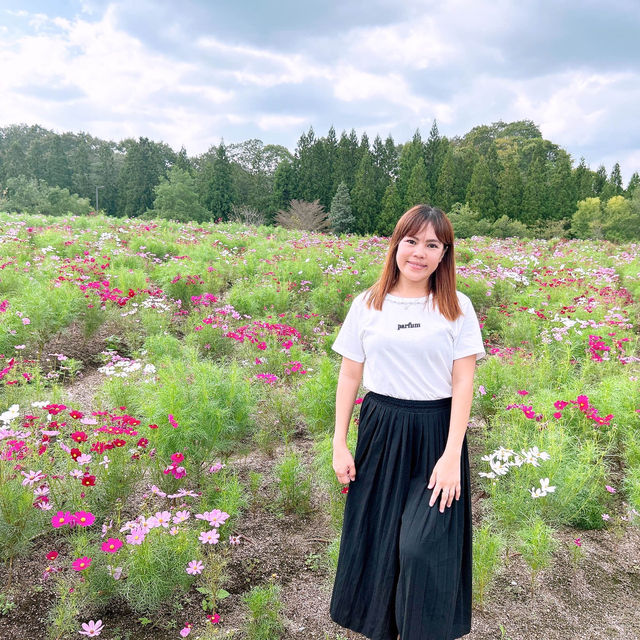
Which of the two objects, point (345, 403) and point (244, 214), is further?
point (244, 214)

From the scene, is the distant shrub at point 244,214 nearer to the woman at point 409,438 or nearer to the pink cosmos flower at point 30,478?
the pink cosmos flower at point 30,478

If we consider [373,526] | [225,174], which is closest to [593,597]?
[373,526]

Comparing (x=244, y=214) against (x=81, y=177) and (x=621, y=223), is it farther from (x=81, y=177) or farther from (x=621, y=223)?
(x=621, y=223)

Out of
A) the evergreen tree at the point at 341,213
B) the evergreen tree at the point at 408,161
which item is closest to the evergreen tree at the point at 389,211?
the evergreen tree at the point at 408,161

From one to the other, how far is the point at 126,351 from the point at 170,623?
9.53ft

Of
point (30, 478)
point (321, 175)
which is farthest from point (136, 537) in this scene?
point (321, 175)

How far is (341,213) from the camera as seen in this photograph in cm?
2909

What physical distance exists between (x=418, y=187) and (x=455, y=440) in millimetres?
29556

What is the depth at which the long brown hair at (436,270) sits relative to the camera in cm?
142

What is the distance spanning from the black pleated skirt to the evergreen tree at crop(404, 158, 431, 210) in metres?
28.6

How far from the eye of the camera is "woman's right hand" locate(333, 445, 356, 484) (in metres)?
1.51

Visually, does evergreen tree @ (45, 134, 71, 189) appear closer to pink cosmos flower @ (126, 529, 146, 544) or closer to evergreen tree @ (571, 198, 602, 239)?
evergreen tree @ (571, 198, 602, 239)

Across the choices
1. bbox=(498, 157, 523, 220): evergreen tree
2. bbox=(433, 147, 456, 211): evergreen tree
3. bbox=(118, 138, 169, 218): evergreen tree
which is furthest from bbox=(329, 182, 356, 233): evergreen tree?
bbox=(118, 138, 169, 218): evergreen tree

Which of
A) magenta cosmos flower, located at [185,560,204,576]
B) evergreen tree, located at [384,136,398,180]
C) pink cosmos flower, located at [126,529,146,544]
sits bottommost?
magenta cosmos flower, located at [185,560,204,576]
